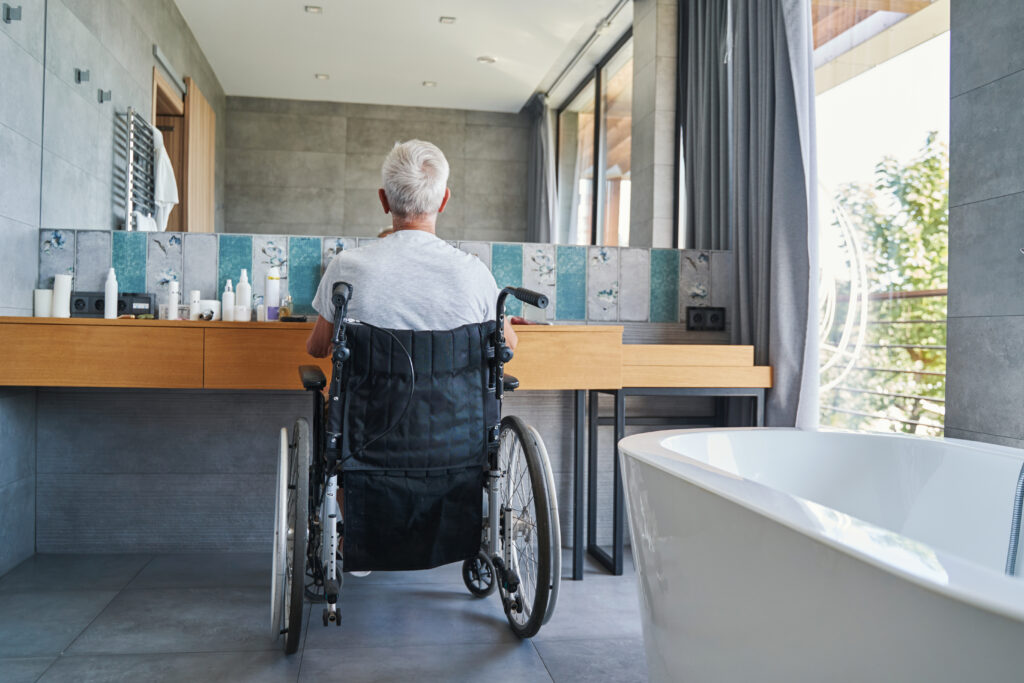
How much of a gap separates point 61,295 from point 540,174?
5.88 feet

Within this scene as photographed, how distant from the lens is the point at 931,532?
1.71 meters

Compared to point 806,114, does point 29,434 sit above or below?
below

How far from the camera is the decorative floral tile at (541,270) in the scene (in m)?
3.10

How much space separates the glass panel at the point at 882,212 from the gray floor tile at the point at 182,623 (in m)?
1.95

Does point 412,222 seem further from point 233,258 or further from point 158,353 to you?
point 233,258

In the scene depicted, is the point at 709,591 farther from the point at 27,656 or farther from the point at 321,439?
the point at 27,656

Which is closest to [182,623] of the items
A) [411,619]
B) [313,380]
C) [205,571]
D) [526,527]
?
[205,571]

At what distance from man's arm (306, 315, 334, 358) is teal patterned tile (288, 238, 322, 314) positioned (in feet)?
3.38

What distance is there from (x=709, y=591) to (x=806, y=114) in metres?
1.98

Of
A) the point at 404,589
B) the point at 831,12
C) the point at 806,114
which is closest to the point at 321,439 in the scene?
the point at 404,589

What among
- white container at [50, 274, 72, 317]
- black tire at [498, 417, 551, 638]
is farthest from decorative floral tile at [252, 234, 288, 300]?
black tire at [498, 417, 551, 638]

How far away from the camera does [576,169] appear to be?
3416 mm

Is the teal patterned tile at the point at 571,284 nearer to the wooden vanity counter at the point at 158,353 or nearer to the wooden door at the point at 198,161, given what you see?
the wooden vanity counter at the point at 158,353

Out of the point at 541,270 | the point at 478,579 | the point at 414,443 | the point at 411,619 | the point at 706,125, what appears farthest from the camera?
the point at 706,125
